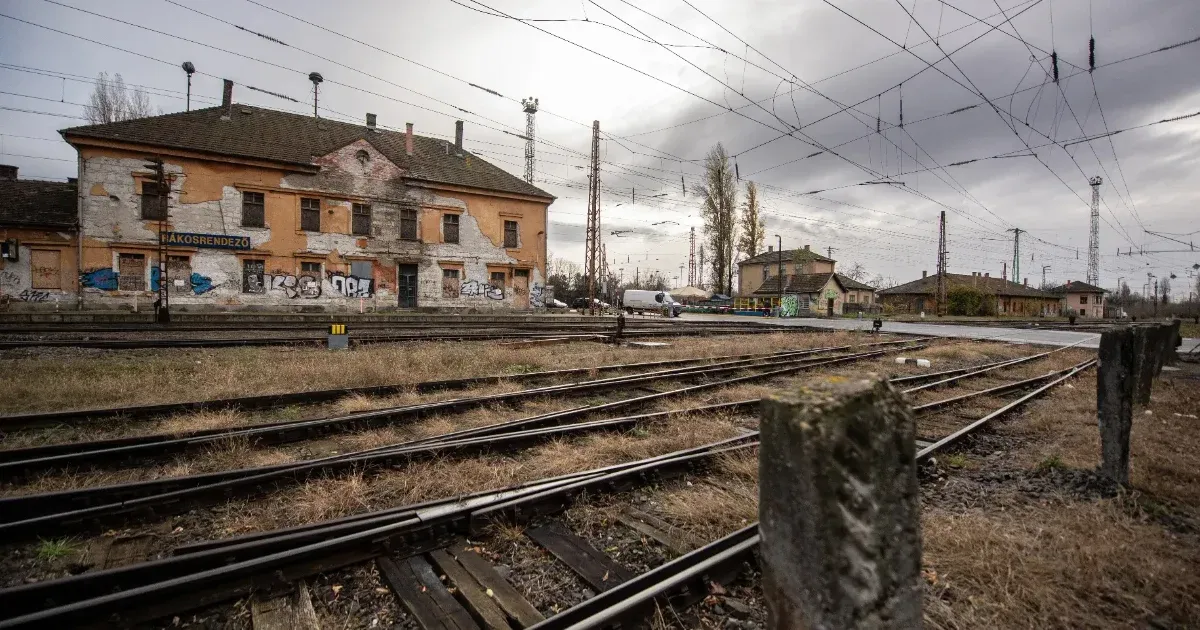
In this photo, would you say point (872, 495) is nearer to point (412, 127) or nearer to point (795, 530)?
point (795, 530)

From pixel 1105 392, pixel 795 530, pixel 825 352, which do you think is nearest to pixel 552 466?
pixel 795 530

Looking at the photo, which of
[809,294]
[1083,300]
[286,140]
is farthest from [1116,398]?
[1083,300]

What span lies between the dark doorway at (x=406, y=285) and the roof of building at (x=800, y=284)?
138ft

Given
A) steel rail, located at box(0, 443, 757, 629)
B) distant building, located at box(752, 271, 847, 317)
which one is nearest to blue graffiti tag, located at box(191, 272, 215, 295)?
steel rail, located at box(0, 443, 757, 629)

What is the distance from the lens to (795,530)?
51.4 inches

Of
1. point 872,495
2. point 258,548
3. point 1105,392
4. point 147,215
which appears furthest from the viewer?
point 147,215

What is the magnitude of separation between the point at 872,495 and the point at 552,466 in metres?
3.55

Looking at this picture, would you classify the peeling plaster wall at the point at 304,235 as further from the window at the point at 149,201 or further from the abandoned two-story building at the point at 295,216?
the window at the point at 149,201

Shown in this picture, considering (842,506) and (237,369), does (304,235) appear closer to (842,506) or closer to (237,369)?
(237,369)

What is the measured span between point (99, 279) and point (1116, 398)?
32.8m

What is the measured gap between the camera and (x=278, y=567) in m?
2.68

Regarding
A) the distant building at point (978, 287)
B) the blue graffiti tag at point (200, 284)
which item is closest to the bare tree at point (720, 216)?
the distant building at point (978, 287)

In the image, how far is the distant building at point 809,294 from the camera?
53.0m

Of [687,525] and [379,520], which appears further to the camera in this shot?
[687,525]
